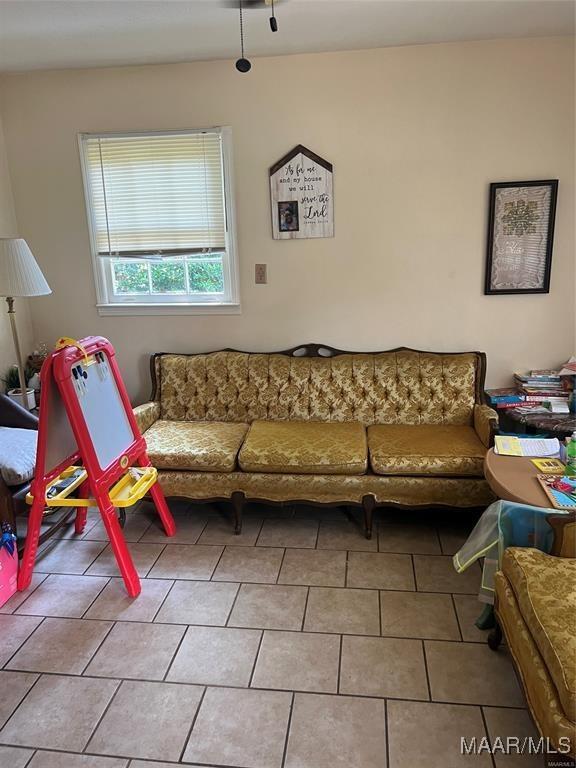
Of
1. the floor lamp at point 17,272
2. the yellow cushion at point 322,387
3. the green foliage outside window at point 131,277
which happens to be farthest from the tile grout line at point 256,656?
the green foliage outside window at point 131,277

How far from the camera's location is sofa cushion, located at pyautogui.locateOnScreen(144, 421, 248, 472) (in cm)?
311

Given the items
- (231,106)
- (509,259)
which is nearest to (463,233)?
(509,259)

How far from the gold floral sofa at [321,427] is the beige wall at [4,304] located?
3.42 ft

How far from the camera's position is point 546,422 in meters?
3.11

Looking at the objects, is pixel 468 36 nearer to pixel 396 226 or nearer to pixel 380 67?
pixel 380 67

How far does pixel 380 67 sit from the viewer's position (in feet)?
10.8

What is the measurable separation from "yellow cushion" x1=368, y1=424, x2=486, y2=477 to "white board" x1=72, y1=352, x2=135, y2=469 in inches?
53.6

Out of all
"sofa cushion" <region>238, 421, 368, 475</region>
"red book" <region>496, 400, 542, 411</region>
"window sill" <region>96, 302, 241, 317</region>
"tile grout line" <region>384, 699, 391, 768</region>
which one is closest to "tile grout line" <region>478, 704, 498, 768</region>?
"tile grout line" <region>384, 699, 391, 768</region>

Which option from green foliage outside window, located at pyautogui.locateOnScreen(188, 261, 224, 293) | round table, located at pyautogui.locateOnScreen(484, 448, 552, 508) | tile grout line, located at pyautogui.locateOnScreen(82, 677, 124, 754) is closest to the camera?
tile grout line, located at pyautogui.locateOnScreen(82, 677, 124, 754)

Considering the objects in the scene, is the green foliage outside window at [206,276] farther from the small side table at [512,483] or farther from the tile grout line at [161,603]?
the small side table at [512,483]

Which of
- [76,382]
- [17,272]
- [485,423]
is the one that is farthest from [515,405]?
[17,272]

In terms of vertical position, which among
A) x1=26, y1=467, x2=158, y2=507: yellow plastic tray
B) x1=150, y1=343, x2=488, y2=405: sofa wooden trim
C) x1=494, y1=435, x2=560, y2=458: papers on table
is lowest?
x1=26, y1=467, x2=158, y2=507: yellow plastic tray

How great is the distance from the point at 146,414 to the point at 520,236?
8.50 ft

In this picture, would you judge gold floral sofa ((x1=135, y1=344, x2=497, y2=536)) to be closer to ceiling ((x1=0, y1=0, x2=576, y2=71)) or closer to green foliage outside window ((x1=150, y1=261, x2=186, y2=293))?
green foliage outside window ((x1=150, y1=261, x2=186, y2=293))
